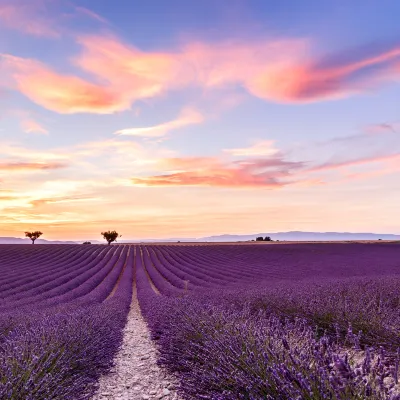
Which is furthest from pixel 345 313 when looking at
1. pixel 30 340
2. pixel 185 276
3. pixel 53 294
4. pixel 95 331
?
pixel 185 276

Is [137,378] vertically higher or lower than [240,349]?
lower

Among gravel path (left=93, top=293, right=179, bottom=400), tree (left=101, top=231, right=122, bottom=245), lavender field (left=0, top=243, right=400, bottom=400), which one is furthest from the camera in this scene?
tree (left=101, top=231, right=122, bottom=245)

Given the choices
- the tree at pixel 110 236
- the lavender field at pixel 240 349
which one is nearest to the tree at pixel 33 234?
the tree at pixel 110 236

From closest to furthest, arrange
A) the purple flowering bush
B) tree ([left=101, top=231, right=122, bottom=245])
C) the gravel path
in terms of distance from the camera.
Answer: the purple flowering bush
the gravel path
tree ([left=101, top=231, right=122, bottom=245])

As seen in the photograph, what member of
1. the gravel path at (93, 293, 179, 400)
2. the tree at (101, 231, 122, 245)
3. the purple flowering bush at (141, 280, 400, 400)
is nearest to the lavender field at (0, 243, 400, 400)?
the purple flowering bush at (141, 280, 400, 400)

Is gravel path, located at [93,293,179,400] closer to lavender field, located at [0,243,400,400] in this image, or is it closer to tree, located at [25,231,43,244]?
lavender field, located at [0,243,400,400]

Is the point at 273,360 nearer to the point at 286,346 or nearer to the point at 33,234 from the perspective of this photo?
the point at 286,346

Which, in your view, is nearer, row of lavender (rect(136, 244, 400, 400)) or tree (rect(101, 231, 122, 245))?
row of lavender (rect(136, 244, 400, 400))

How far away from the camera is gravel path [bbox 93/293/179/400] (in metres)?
4.28

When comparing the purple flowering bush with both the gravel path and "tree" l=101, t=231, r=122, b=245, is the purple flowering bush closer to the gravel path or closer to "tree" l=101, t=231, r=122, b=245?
the gravel path

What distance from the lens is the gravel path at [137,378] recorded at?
4.28 metres

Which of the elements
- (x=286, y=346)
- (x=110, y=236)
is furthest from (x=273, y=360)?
(x=110, y=236)

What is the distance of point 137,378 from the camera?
4.86 m

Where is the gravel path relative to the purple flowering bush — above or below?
below
